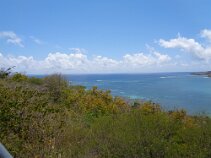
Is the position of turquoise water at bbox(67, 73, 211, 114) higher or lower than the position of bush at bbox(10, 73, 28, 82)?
lower

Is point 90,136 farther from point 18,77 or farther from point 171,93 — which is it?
point 171,93

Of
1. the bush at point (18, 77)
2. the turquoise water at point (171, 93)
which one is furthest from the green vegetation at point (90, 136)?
the bush at point (18, 77)

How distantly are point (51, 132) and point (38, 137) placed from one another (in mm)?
403

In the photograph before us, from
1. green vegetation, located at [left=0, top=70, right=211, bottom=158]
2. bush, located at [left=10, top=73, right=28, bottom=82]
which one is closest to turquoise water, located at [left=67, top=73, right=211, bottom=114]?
green vegetation, located at [left=0, top=70, right=211, bottom=158]


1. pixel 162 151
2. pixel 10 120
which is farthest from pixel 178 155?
pixel 10 120

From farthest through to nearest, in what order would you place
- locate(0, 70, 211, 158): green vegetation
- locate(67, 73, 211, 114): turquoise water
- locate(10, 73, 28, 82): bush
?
locate(67, 73, 211, 114): turquoise water → locate(10, 73, 28, 82): bush → locate(0, 70, 211, 158): green vegetation

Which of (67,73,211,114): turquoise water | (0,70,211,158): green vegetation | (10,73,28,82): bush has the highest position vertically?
(10,73,28,82): bush

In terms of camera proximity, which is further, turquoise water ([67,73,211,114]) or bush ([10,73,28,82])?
turquoise water ([67,73,211,114])

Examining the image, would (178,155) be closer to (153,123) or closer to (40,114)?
(153,123)

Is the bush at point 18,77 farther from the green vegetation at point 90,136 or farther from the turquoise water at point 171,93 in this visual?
the green vegetation at point 90,136

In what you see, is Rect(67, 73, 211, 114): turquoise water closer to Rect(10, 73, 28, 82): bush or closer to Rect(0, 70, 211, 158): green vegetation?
Rect(0, 70, 211, 158): green vegetation

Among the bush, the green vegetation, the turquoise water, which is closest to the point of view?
the green vegetation

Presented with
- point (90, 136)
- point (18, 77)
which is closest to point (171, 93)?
point (18, 77)

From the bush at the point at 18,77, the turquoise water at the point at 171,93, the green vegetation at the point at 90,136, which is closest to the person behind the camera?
the green vegetation at the point at 90,136
